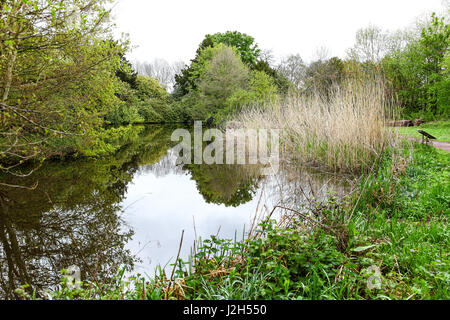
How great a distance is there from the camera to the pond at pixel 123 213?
8.85ft

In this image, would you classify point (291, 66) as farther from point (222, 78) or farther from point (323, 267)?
point (323, 267)

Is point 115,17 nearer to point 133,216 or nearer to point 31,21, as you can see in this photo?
point 31,21

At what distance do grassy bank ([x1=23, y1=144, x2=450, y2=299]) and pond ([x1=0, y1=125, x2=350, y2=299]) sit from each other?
32 centimetres

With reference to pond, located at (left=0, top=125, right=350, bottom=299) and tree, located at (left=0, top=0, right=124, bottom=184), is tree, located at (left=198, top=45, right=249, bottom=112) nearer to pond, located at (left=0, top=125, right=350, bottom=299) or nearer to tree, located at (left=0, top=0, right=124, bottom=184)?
tree, located at (left=0, top=0, right=124, bottom=184)

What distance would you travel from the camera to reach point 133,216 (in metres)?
4.01

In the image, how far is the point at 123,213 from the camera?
410 centimetres

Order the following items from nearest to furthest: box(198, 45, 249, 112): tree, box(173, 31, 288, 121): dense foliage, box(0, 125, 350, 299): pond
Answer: box(0, 125, 350, 299): pond < box(173, 31, 288, 121): dense foliage < box(198, 45, 249, 112): tree

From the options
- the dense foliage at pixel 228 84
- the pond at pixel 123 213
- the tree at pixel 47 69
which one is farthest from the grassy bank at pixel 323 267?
the dense foliage at pixel 228 84

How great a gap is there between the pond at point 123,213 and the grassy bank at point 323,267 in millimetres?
321

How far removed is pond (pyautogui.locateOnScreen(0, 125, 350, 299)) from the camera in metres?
2.70

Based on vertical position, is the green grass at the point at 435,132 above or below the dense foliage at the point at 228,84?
below

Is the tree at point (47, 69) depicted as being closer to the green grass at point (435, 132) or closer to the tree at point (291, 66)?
the green grass at point (435, 132)

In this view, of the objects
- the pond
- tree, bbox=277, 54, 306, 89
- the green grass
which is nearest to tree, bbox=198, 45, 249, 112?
tree, bbox=277, 54, 306, 89
